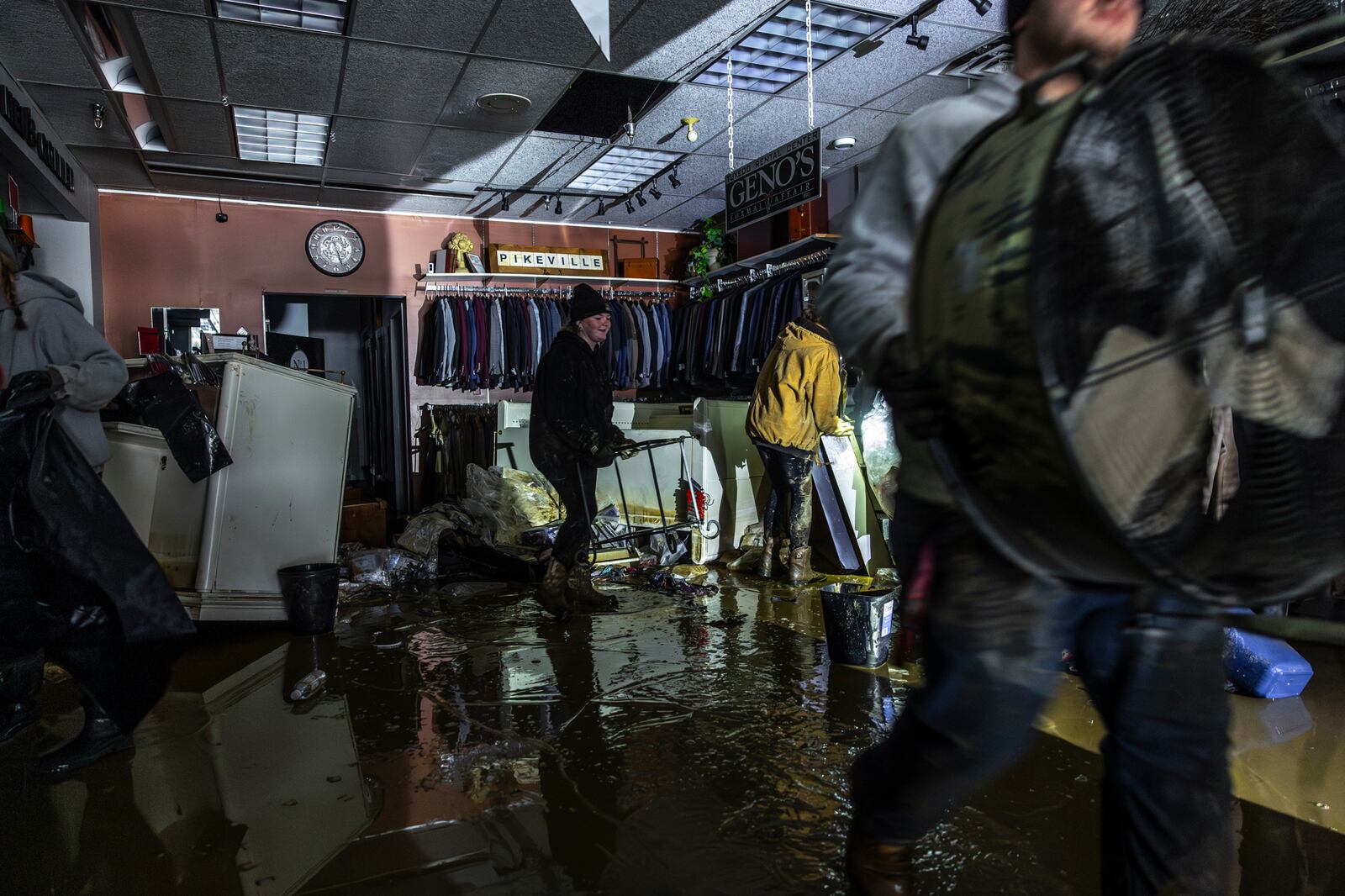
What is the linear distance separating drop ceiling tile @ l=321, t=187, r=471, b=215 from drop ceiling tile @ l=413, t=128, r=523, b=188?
654mm

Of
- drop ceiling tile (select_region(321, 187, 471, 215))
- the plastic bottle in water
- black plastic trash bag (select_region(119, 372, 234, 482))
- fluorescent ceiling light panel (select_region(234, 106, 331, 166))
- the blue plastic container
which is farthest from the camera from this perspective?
drop ceiling tile (select_region(321, 187, 471, 215))

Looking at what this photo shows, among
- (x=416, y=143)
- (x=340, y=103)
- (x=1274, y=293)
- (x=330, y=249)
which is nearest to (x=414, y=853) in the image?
(x=1274, y=293)

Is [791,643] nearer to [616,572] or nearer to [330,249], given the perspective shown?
[616,572]

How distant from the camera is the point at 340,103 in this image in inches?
233

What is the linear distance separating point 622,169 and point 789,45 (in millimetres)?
2836

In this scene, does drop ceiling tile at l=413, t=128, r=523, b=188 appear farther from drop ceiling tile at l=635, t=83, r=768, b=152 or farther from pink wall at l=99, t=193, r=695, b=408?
pink wall at l=99, t=193, r=695, b=408

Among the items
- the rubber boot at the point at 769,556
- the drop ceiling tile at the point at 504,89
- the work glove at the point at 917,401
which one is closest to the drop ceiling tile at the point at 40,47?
the drop ceiling tile at the point at 504,89

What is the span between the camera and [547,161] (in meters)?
7.44

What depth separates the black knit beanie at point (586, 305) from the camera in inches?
163

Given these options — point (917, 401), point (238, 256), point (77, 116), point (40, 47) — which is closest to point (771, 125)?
point (40, 47)

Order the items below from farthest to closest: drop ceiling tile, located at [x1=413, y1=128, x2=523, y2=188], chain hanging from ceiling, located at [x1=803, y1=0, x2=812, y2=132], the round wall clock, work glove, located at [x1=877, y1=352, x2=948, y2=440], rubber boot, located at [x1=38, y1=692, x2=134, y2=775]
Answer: the round wall clock, drop ceiling tile, located at [x1=413, y1=128, x2=523, y2=188], chain hanging from ceiling, located at [x1=803, y1=0, x2=812, y2=132], rubber boot, located at [x1=38, y1=692, x2=134, y2=775], work glove, located at [x1=877, y1=352, x2=948, y2=440]

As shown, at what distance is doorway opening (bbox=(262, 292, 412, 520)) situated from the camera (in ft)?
29.3

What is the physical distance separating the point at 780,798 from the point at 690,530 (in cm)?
370

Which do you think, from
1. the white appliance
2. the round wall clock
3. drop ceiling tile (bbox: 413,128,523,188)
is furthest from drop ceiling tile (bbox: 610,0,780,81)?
the round wall clock
